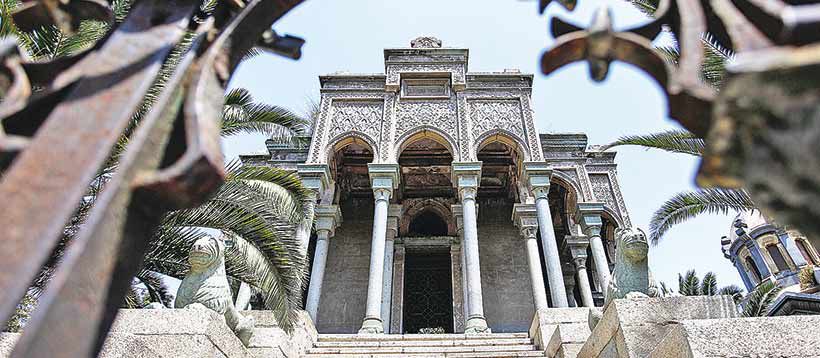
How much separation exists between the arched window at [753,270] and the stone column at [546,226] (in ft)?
76.3

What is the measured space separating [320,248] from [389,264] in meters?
1.70

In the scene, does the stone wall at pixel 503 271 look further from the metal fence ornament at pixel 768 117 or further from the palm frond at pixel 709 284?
the metal fence ornament at pixel 768 117

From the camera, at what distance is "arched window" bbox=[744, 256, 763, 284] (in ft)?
90.3

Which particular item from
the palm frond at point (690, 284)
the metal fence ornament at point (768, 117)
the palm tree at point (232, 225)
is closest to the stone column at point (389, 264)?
the palm tree at point (232, 225)

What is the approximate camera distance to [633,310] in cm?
354

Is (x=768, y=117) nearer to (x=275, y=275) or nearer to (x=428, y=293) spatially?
(x=275, y=275)

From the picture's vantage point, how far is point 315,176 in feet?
35.0

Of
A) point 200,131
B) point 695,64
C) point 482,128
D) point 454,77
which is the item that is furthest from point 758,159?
point 454,77

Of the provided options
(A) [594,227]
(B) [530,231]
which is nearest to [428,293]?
(B) [530,231]

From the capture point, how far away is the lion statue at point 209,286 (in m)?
3.92

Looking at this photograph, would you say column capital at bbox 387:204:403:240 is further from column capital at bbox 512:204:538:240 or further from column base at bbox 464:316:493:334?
column base at bbox 464:316:493:334

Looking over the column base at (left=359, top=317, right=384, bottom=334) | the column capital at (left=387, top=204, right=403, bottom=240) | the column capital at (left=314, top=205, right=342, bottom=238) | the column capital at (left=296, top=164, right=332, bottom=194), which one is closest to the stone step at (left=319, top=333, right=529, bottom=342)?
the column base at (left=359, top=317, right=384, bottom=334)

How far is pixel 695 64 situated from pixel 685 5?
0.16 m

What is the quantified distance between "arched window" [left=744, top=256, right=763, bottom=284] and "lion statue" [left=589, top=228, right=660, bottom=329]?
28844mm
